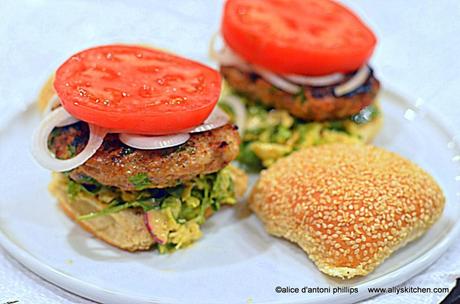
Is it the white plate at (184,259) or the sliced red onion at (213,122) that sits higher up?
the sliced red onion at (213,122)

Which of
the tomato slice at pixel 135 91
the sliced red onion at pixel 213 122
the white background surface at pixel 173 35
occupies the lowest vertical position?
the white background surface at pixel 173 35

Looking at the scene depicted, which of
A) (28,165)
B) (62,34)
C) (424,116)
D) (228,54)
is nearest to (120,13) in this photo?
(62,34)

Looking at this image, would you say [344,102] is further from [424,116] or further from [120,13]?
[120,13]

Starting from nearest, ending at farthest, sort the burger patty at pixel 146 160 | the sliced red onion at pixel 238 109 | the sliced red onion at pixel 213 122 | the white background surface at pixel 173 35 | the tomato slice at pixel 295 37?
the burger patty at pixel 146 160
the sliced red onion at pixel 213 122
the tomato slice at pixel 295 37
the sliced red onion at pixel 238 109
the white background surface at pixel 173 35

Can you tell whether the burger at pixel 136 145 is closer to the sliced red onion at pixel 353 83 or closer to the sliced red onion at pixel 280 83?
the sliced red onion at pixel 280 83

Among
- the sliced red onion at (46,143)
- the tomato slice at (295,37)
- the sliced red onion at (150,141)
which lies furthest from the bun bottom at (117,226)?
the tomato slice at (295,37)

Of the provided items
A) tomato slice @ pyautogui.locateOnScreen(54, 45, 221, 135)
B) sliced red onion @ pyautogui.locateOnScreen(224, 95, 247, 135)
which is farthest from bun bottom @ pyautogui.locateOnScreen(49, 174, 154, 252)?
sliced red onion @ pyautogui.locateOnScreen(224, 95, 247, 135)

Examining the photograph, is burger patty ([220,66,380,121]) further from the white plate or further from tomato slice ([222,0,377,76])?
the white plate
